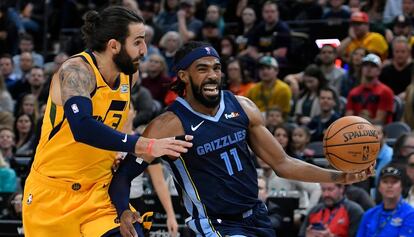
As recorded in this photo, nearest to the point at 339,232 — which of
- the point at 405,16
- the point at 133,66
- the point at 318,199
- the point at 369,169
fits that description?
the point at 318,199

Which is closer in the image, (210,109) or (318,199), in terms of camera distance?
(210,109)

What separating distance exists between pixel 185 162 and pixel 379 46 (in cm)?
799

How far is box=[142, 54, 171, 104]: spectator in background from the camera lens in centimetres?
1394

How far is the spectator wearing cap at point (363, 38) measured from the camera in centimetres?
1359

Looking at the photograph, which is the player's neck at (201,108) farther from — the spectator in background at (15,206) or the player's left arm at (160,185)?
the spectator in background at (15,206)

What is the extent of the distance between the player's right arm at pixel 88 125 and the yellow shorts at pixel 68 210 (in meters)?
0.52

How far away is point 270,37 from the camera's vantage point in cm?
1442

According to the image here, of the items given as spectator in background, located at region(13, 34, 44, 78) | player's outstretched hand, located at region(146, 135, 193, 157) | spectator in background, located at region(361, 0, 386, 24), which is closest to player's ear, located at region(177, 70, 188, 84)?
player's outstretched hand, located at region(146, 135, 193, 157)

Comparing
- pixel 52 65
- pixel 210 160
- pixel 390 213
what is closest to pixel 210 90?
pixel 210 160

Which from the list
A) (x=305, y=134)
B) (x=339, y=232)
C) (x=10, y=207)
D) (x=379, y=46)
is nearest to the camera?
(x=339, y=232)

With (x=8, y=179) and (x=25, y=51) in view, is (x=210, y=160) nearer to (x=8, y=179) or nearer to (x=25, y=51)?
(x=8, y=179)

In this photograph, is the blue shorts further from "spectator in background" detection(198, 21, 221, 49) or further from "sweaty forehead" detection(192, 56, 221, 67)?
"spectator in background" detection(198, 21, 221, 49)

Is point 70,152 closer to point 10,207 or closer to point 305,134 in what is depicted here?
point 10,207

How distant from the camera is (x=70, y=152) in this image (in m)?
6.03
